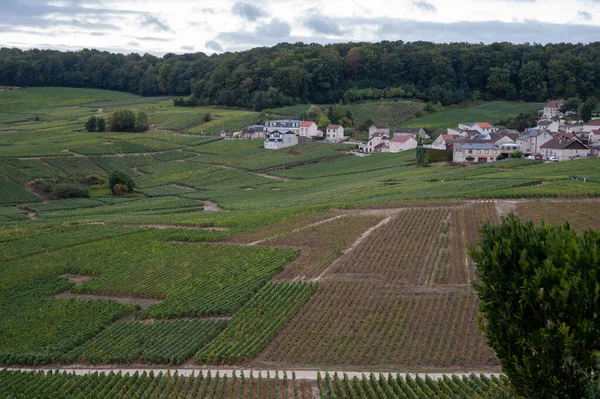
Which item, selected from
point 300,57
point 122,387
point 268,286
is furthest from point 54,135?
point 122,387

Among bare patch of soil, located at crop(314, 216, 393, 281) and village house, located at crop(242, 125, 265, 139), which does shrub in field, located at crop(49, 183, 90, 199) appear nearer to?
bare patch of soil, located at crop(314, 216, 393, 281)

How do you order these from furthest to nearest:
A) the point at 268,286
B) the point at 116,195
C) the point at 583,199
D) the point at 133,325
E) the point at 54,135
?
the point at 54,135, the point at 116,195, the point at 583,199, the point at 268,286, the point at 133,325

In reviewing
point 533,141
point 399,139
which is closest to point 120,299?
point 533,141

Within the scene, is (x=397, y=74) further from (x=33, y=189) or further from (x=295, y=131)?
(x=33, y=189)

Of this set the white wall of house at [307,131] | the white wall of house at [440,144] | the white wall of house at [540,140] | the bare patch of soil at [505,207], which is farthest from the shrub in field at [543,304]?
the white wall of house at [307,131]

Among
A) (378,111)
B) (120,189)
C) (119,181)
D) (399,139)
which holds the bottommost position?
(120,189)

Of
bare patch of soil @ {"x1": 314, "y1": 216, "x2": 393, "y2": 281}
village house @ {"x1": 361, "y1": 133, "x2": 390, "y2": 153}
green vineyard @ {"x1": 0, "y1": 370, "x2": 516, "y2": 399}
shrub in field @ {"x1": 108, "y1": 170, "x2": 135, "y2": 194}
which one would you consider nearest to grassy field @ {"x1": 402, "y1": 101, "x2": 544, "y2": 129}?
village house @ {"x1": 361, "y1": 133, "x2": 390, "y2": 153}

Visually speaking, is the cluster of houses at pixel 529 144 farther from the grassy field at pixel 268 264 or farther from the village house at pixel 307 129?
the village house at pixel 307 129

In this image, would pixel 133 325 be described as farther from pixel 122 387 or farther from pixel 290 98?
pixel 290 98
